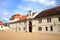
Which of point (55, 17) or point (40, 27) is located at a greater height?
point (55, 17)

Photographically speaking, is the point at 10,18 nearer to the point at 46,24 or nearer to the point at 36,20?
the point at 36,20

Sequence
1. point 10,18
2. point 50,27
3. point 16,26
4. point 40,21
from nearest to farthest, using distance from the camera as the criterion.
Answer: point 50,27, point 40,21, point 16,26, point 10,18

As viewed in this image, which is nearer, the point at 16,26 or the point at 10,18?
the point at 16,26

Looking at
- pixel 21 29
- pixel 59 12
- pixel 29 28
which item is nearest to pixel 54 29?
pixel 59 12

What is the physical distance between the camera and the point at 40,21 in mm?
41406

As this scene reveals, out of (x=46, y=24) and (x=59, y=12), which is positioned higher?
(x=59, y=12)

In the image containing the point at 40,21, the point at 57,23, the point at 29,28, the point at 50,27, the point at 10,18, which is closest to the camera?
the point at 57,23

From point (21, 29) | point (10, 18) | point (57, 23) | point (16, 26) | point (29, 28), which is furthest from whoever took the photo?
point (10, 18)

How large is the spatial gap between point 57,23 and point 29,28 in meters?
16.2

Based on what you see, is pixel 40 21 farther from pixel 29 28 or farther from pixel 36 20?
pixel 29 28

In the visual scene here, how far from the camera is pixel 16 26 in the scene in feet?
196

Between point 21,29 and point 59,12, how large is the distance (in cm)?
2323

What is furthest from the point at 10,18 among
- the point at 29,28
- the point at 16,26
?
the point at 29,28

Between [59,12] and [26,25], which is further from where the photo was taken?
[26,25]
